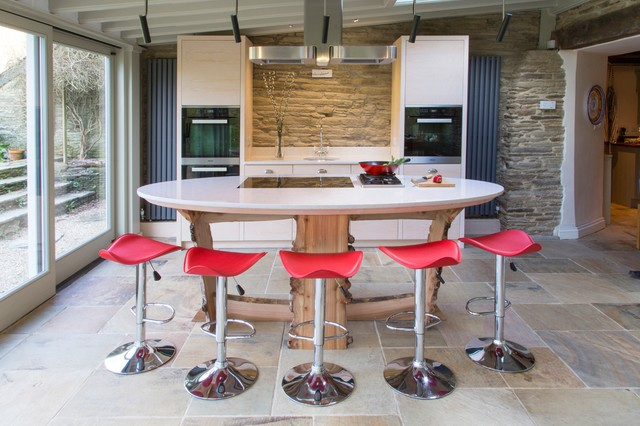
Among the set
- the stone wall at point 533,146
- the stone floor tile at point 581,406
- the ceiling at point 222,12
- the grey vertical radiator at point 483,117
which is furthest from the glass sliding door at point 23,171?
the stone wall at point 533,146

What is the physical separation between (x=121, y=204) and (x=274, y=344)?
332 centimetres

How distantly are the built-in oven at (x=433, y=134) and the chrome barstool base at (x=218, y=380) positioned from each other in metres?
3.81

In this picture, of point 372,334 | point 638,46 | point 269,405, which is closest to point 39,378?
point 269,405

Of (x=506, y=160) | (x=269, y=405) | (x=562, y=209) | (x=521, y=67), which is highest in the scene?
(x=521, y=67)

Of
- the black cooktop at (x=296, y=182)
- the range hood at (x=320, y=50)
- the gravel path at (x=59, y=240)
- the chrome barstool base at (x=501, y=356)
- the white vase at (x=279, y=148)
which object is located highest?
the range hood at (x=320, y=50)

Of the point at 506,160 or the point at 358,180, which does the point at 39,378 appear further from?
the point at 506,160

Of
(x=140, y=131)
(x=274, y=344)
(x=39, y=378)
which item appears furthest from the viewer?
(x=140, y=131)

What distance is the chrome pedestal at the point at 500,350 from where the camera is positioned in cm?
331

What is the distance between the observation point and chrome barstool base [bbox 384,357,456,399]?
3.00 metres

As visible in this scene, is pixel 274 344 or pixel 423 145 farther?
pixel 423 145

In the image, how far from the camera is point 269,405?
2.88m

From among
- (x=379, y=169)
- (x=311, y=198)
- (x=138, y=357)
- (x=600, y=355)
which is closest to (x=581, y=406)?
(x=600, y=355)

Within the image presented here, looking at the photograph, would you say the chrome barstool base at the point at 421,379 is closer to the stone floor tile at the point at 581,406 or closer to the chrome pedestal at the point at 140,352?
the stone floor tile at the point at 581,406

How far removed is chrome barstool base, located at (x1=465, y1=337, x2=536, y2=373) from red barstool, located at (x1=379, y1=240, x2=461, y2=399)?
29 centimetres
